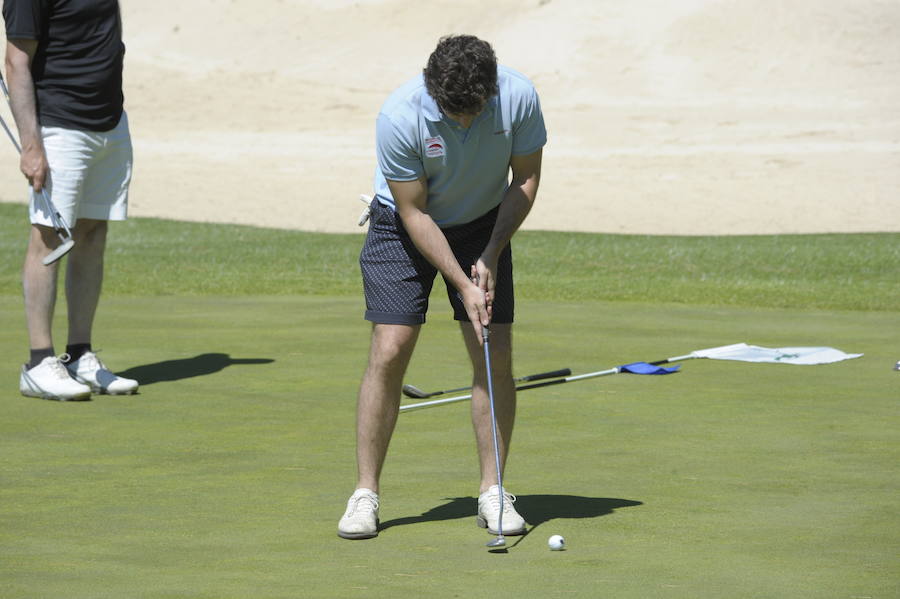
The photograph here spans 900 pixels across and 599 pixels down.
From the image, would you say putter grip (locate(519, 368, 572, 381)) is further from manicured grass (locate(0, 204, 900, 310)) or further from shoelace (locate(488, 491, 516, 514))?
manicured grass (locate(0, 204, 900, 310))

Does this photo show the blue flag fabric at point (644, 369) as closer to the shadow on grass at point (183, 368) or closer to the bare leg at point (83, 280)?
the shadow on grass at point (183, 368)

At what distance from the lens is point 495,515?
454cm

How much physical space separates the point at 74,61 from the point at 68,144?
1.25 ft

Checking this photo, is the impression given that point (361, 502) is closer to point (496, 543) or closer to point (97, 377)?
point (496, 543)

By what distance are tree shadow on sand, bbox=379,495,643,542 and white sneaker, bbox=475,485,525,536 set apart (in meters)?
0.07

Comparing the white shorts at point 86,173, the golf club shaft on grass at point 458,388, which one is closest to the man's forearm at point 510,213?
the golf club shaft on grass at point 458,388

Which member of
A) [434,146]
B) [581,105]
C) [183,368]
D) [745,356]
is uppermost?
[434,146]

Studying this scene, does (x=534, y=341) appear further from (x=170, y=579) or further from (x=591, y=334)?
(x=170, y=579)

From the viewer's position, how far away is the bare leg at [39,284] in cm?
718

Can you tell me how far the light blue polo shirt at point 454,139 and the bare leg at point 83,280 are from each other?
3.13 m

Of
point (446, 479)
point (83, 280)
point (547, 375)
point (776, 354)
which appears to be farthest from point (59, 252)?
point (776, 354)

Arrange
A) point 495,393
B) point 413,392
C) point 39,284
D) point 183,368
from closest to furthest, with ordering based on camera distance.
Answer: point 495,393
point 413,392
point 39,284
point 183,368

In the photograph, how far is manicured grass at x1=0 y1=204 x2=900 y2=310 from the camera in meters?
11.5

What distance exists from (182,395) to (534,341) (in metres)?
2.44
